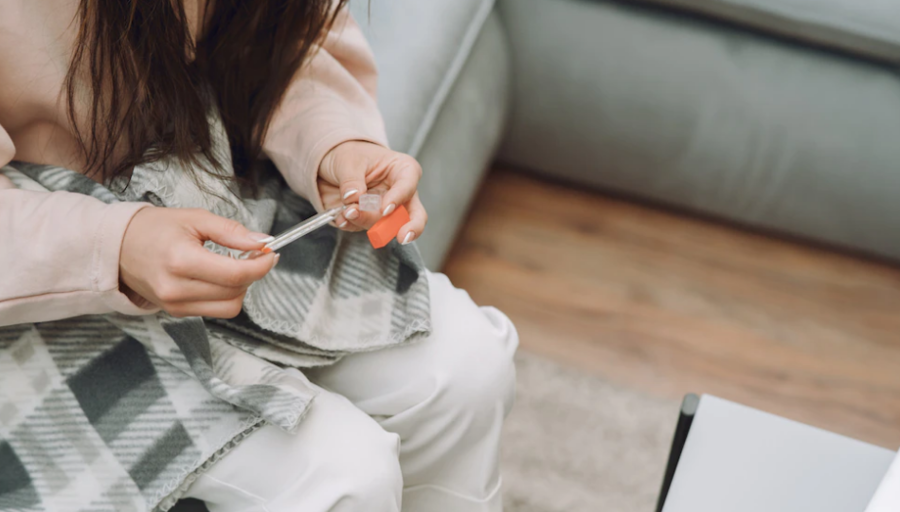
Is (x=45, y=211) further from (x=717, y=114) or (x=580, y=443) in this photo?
(x=717, y=114)

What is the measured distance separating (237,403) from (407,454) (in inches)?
7.4

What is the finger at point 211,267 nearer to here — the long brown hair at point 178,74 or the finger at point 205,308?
the finger at point 205,308

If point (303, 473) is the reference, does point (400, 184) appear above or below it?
above

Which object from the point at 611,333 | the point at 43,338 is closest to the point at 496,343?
the point at 43,338

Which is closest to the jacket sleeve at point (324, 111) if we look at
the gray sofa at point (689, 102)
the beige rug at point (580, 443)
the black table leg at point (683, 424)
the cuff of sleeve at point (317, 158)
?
the cuff of sleeve at point (317, 158)

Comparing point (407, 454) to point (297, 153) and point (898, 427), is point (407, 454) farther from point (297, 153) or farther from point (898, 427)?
point (898, 427)

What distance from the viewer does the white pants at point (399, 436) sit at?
61cm

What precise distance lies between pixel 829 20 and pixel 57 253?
3.18ft

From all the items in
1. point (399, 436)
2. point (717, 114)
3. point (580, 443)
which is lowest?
point (580, 443)

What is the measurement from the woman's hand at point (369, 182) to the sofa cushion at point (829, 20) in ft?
2.02

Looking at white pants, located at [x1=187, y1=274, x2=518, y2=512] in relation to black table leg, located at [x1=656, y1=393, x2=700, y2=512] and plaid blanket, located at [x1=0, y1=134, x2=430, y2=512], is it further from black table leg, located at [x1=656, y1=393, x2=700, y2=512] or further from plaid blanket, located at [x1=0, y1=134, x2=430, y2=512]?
black table leg, located at [x1=656, y1=393, x2=700, y2=512]

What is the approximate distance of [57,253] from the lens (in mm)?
547

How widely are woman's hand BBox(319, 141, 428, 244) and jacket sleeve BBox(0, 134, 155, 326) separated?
6.6 inches

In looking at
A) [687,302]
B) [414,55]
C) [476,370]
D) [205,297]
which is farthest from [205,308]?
[687,302]
